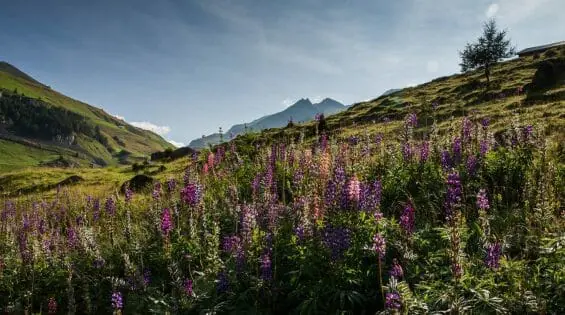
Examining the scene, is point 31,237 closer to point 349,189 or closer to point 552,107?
point 349,189

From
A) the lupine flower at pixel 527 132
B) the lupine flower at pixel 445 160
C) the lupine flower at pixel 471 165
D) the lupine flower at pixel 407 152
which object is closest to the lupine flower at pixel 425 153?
the lupine flower at pixel 407 152

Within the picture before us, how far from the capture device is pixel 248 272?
19.7ft

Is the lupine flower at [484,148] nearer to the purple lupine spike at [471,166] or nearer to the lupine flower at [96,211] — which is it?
the purple lupine spike at [471,166]

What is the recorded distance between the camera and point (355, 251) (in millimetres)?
5621

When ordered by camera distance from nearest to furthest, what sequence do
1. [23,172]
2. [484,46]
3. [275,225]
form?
1. [275,225]
2. [23,172]
3. [484,46]

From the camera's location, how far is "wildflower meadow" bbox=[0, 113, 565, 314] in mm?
4703

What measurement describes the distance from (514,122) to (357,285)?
6.43 m

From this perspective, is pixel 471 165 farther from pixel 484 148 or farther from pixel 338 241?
pixel 338 241

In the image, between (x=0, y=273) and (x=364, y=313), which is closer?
(x=364, y=313)

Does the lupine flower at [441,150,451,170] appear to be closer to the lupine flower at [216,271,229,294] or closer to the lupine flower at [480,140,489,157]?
the lupine flower at [480,140,489,157]

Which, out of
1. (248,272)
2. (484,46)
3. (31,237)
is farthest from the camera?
(484,46)

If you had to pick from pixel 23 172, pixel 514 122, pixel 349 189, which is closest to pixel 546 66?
pixel 514 122

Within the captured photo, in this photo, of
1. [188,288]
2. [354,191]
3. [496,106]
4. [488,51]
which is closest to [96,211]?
[188,288]

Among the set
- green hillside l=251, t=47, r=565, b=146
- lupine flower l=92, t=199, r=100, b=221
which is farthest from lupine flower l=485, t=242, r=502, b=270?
lupine flower l=92, t=199, r=100, b=221
